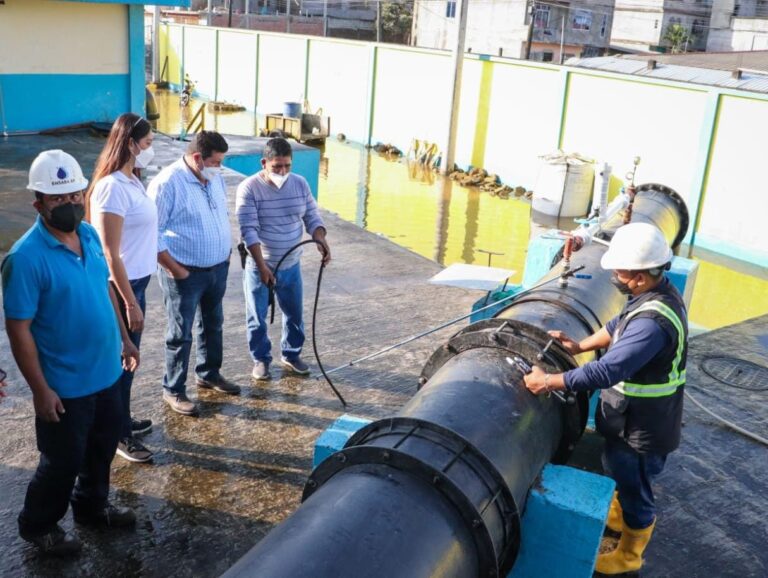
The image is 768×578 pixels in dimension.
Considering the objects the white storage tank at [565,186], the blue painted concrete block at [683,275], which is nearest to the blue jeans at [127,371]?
the blue painted concrete block at [683,275]

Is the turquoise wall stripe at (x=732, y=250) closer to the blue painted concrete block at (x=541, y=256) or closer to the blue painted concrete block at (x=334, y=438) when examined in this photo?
the blue painted concrete block at (x=541, y=256)

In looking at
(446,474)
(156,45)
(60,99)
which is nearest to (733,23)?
(156,45)

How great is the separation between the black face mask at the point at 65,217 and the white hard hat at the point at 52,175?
0.07 metres

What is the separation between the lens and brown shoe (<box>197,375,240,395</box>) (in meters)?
4.90

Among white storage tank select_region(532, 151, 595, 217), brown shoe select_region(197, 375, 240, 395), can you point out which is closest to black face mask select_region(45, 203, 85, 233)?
brown shoe select_region(197, 375, 240, 395)

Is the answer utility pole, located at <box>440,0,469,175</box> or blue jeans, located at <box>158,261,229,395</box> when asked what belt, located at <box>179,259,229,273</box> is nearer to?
blue jeans, located at <box>158,261,229,395</box>

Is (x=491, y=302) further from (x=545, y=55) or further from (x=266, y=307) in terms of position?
(x=545, y=55)

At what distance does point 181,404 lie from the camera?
4.60m

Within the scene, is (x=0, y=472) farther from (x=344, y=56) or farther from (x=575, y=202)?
(x=344, y=56)

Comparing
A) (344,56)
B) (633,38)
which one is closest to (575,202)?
→ (344,56)

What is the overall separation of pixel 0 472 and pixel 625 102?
14.9 meters

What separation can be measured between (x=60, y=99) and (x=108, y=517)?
39.3 feet

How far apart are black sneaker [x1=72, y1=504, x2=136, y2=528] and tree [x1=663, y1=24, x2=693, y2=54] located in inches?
1797

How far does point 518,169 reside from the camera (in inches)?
754
